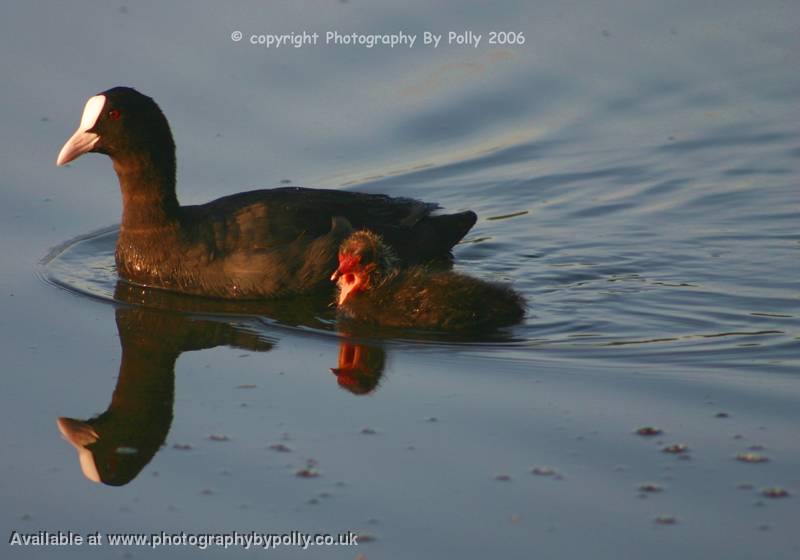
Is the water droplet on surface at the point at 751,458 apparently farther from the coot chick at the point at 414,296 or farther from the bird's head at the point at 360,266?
the bird's head at the point at 360,266

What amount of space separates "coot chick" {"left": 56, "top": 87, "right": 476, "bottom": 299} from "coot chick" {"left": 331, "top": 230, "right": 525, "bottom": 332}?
71cm

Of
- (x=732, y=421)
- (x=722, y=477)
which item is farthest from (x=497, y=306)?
(x=722, y=477)

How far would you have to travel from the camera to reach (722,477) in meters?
6.30

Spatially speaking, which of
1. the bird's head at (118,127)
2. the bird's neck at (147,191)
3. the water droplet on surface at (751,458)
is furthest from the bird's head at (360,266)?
the water droplet on surface at (751,458)

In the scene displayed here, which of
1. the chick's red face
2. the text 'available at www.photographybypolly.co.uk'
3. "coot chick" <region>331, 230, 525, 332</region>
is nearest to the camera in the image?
the text 'available at www.photographybypolly.co.uk'

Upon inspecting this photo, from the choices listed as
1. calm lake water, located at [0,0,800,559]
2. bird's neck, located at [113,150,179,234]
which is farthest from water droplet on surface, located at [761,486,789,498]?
bird's neck, located at [113,150,179,234]

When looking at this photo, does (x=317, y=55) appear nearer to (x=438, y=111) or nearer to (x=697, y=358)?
(x=438, y=111)

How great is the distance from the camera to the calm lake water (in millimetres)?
6164

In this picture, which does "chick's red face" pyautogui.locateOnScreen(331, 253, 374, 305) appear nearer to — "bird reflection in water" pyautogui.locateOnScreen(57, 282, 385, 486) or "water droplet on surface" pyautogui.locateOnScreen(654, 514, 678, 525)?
"bird reflection in water" pyautogui.locateOnScreen(57, 282, 385, 486)

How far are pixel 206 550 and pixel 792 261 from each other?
5133mm

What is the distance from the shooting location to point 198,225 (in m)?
9.45

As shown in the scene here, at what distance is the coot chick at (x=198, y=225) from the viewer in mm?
9328

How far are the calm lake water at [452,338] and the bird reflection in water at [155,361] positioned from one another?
3 cm

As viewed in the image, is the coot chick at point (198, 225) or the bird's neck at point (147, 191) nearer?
the coot chick at point (198, 225)
